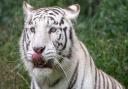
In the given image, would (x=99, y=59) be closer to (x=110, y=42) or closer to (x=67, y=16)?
(x=110, y=42)

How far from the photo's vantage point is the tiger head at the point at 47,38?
5789 millimetres

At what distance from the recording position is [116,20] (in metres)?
9.00

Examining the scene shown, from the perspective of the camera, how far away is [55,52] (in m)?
5.88

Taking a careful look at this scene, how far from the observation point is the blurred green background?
7711 millimetres

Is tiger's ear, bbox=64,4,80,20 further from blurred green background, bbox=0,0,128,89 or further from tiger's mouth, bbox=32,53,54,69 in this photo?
blurred green background, bbox=0,0,128,89

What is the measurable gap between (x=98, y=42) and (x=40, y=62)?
104 inches

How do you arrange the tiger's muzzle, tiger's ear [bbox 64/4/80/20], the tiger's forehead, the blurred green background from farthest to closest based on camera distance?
1. the blurred green background
2. tiger's ear [bbox 64/4/80/20]
3. the tiger's forehead
4. the tiger's muzzle

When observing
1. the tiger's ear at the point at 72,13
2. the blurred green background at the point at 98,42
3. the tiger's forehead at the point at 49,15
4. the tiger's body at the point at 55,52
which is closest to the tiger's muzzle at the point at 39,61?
the tiger's body at the point at 55,52

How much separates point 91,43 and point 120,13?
75 cm

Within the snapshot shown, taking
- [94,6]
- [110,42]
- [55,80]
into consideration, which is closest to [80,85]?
[55,80]

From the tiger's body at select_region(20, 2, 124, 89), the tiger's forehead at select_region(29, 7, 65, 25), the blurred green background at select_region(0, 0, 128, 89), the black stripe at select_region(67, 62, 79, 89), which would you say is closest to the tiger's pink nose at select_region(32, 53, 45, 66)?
the tiger's body at select_region(20, 2, 124, 89)

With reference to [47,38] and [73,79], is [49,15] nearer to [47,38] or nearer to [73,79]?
[47,38]

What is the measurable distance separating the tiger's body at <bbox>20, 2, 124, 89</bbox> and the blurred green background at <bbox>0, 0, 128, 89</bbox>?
2.65 ft

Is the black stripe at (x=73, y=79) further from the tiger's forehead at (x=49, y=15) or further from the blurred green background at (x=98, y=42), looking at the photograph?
the blurred green background at (x=98, y=42)
